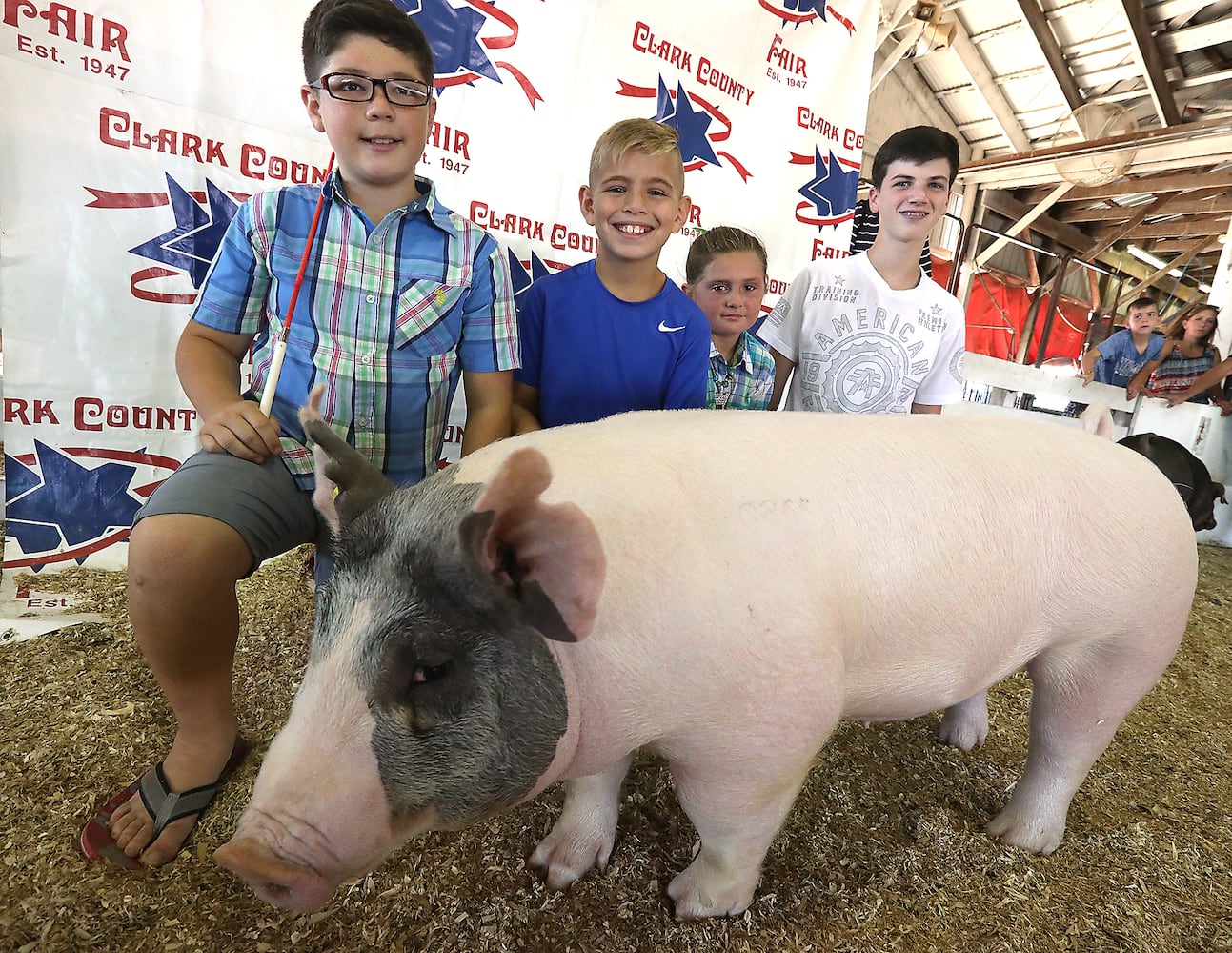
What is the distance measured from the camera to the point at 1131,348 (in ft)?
21.7

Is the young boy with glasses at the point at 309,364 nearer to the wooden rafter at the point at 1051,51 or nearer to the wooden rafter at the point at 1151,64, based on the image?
the wooden rafter at the point at 1051,51

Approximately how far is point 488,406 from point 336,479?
0.87 metres

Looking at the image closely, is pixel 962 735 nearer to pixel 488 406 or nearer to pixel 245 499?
pixel 488 406

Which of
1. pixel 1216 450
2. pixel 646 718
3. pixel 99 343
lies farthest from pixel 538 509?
pixel 1216 450

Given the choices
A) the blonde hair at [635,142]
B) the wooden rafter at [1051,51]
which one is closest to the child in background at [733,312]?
the blonde hair at [635,142]

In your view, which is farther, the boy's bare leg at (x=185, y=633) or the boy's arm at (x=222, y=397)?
the boy's arm at (x=222, y=397)

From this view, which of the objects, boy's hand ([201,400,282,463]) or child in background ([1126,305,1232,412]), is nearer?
boy's hand ([201,400,282,463])

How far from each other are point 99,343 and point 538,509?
2.43 meters

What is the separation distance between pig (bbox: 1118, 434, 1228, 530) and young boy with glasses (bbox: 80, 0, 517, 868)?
5782 mm

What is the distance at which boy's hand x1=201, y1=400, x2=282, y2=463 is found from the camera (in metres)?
1.42

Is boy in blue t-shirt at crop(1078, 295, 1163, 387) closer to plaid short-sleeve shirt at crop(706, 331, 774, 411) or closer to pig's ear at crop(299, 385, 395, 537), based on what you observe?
plaid short-sleeve shirt at crop(706, 331, 774, 411)

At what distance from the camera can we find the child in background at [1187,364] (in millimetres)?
6066

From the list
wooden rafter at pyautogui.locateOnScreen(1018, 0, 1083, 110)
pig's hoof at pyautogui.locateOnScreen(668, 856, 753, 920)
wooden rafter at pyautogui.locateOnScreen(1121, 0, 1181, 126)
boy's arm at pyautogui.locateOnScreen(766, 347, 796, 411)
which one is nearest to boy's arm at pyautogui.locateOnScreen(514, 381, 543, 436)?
boy's arm at pyautogui.locateOnScreen(766, 347, 796, 411)

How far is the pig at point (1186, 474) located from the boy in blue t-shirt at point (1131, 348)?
3.73 ft
